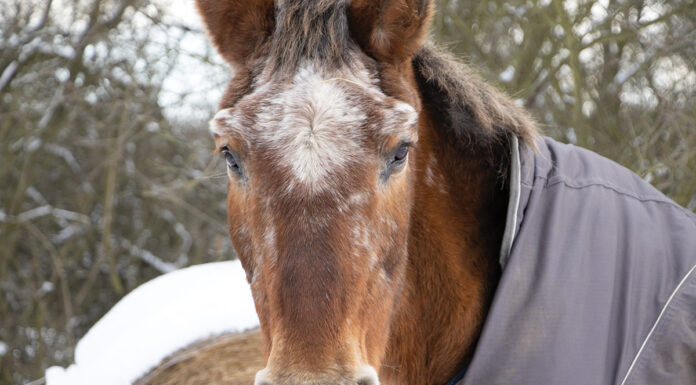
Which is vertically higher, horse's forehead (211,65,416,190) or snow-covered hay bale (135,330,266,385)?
horse's forehead (211,65,416,190)

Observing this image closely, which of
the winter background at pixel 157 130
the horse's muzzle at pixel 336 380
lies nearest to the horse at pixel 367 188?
the horse's muzzle at pixel 336 380

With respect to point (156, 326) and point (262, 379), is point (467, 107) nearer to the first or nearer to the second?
point (262, 379)

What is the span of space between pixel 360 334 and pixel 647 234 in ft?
3.48

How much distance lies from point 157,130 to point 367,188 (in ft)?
14.7

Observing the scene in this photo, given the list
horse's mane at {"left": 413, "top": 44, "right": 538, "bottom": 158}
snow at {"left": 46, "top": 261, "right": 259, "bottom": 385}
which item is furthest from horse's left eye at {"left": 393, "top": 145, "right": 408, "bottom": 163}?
snow at {"left": 46, "top": 261, "right": 259, "bottom": 385}

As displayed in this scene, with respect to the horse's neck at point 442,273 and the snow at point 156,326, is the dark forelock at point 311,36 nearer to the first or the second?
the horse's neck at point 442,273

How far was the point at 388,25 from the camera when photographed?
6.85 ft

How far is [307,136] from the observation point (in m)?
1.83

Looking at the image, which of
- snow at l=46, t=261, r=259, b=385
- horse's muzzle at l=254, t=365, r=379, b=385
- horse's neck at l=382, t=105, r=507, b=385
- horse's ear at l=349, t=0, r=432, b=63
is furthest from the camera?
snow at l=46, t=261, r=259, b=385

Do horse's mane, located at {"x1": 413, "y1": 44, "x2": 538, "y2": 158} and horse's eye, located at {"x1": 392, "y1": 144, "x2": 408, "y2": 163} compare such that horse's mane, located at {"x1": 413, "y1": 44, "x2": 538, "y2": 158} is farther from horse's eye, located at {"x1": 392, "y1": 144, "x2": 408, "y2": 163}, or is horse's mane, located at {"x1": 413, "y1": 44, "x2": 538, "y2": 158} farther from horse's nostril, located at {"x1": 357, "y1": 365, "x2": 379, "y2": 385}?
horse's nostril, located at {"x1": 357, "y1": 365, "x2": 379, "y2": 385}

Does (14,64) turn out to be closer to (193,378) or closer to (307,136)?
(193,378)

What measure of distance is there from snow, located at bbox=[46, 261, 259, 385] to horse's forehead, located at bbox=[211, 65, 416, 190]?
1668mm

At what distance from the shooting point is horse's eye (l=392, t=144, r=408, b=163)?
1.96 metres

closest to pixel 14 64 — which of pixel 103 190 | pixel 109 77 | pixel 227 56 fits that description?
pixel 109 77
